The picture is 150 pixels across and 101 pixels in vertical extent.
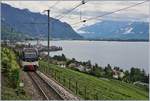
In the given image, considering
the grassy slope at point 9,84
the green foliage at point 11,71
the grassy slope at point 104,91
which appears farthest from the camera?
the grassy slope at point 104,91

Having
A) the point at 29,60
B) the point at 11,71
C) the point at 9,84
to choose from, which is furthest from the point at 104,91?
the point at 29,60

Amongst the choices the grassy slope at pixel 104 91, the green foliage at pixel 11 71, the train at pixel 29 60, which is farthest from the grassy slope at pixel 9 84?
the train at pixel 29 60

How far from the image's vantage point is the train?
40500mm

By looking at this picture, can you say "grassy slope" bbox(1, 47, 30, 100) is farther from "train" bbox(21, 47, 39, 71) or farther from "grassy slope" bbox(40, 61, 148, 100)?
"train" bbox(21, 47, 39, 71)

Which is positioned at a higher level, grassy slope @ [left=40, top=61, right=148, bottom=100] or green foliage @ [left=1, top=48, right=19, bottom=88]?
green foliage @ [left=1, top=48, right=19, bottom=88]

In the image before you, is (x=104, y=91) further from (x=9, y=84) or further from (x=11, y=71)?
(x=9, y=84)

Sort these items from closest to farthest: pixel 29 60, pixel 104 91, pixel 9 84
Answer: pixel 9 84, pixel 104 91, pixel 29 60

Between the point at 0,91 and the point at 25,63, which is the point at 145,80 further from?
the point at 0,91

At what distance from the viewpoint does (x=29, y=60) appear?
40.6m

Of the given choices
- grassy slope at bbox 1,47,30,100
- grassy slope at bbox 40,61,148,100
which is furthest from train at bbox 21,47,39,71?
grassy slope at bbox 1,47,30,100

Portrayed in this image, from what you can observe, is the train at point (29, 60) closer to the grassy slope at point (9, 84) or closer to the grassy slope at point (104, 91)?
the grassy slope at point (104, 91)

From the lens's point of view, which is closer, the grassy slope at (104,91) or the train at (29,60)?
the grassy slope at (104,91)

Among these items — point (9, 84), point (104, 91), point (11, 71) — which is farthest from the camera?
point (104, 91)

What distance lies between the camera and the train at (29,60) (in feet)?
133
